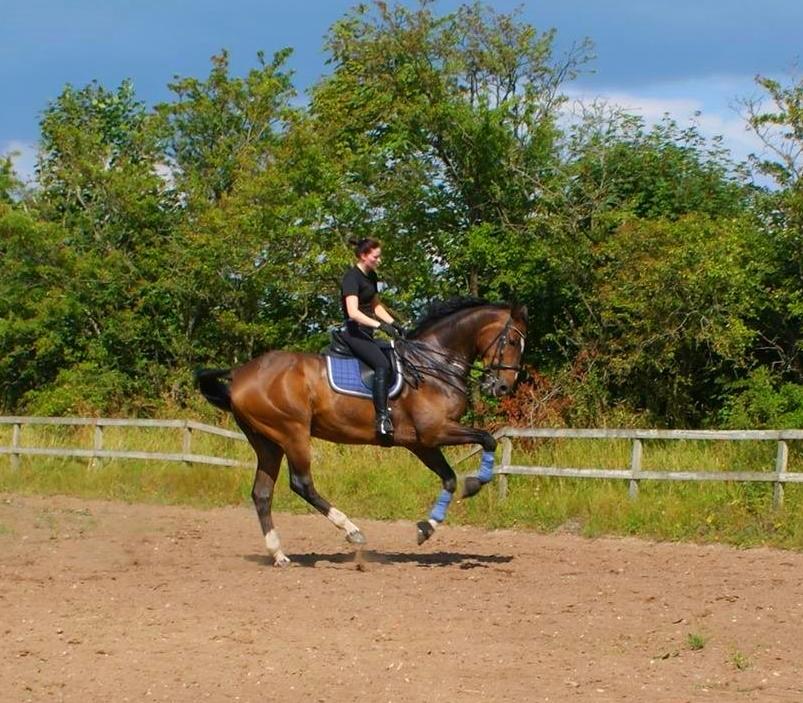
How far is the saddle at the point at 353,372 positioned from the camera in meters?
12.6

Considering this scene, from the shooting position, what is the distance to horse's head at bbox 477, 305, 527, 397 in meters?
12.6

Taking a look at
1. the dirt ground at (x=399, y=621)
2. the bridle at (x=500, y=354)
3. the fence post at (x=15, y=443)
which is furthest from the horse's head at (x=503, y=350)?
the fence post at (x=15, y=443)

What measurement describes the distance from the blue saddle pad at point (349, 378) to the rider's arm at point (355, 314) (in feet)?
2.05

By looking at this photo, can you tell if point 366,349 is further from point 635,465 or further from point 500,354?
point 635,465

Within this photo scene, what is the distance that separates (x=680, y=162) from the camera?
913 inches

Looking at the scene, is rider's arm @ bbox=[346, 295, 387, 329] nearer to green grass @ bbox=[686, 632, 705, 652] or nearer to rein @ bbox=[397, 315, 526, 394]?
rein @ bbox=[397, 315, 526, 394]

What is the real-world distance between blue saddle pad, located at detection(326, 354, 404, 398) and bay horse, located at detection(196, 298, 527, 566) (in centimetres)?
7

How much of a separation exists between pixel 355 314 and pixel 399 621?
3.67 m

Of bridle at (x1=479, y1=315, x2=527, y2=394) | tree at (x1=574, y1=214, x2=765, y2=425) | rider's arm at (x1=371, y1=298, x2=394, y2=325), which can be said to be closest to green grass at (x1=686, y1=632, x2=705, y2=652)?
bridle at (x1=479, y1=315, x2=527, y2=394)

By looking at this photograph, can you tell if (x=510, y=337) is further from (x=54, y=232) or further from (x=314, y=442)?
(x=54, y=232)

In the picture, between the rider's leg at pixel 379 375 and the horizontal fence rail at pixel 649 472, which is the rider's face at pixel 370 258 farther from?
the horizontal fence rail at pixel 649 472

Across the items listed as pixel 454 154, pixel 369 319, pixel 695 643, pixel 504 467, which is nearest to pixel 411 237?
pixel 454 154

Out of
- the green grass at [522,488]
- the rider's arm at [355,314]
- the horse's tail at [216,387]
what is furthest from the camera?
the green grass at [522,488]

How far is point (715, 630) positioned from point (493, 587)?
2589 millimetres
